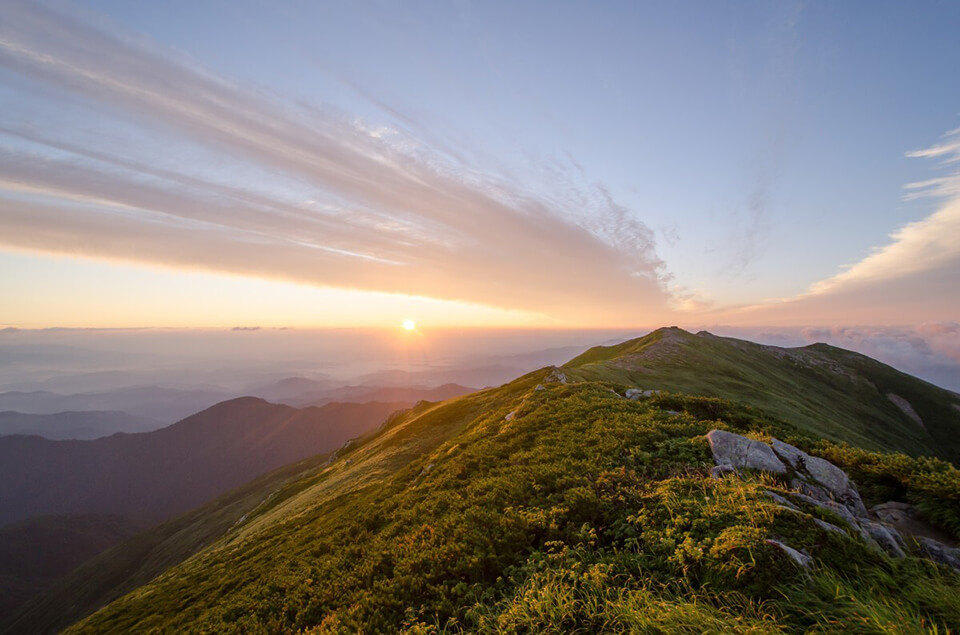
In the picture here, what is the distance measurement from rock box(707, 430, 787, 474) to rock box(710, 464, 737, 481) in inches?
16.6

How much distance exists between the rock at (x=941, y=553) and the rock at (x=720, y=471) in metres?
A: 3.88

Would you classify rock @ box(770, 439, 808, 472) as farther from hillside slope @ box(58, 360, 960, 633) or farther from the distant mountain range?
hillside slope @ box(58, 360, 960, 633)

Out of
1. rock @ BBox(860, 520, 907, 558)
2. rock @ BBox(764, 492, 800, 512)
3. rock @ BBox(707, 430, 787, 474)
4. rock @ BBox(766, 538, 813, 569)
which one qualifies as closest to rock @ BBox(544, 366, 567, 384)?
rock @ BBox(707, 430, 787, 474)

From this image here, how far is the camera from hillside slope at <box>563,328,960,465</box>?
54.0 m

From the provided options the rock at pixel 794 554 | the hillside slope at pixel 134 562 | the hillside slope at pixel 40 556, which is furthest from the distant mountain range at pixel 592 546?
the hillside slope at pixel 40 556

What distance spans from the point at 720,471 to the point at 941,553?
14.7ft

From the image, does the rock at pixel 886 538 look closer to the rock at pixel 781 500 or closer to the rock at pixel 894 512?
the rock at pixel 781 500

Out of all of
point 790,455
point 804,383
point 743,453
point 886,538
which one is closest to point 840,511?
point 886,538

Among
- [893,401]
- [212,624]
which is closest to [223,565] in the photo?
[212,624]

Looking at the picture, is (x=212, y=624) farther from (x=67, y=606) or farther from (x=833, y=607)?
(x=67, y=606)

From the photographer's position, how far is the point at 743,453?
12.9 meters

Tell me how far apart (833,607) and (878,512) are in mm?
8278

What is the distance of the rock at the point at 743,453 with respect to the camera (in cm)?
1240

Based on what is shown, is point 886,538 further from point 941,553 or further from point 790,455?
point 790,455
